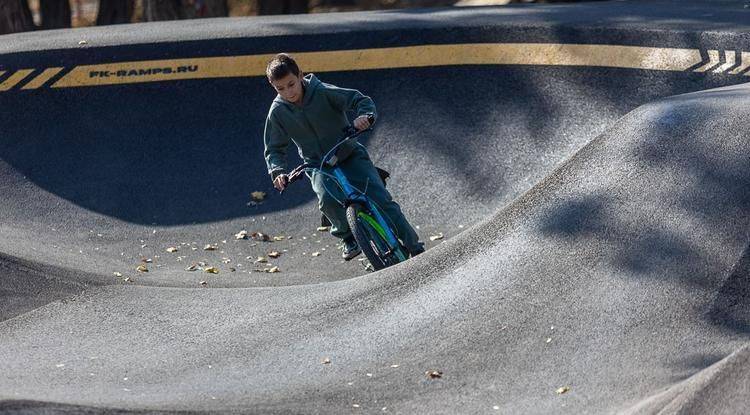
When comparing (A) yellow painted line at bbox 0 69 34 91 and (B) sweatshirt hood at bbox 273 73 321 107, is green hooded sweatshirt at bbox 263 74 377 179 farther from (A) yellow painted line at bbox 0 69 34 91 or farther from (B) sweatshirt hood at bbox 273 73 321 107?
(A) yellow painted line at bbox 0 69 34 91

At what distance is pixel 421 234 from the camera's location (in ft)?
32.4

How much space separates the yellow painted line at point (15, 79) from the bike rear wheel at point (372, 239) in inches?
223

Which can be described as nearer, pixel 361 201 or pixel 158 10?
pixel 361 201

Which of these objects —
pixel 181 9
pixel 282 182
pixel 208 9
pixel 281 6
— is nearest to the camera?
pixel 282 182

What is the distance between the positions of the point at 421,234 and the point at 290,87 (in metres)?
2.30

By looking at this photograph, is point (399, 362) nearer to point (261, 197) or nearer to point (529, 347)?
point (529, 347)

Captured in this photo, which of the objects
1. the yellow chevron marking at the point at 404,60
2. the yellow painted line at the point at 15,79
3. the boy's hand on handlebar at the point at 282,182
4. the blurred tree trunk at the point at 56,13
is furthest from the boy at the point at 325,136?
the blurred tree trunk at the point at 56,13

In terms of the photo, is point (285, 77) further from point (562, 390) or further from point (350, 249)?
point (562, 390)

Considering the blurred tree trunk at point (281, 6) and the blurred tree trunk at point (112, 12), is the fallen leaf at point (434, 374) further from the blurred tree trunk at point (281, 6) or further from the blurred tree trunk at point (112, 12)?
the blurred tree trunk at point (281, 6)

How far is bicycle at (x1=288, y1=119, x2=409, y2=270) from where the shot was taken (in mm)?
8016

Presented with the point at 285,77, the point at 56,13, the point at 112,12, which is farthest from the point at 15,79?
the point at 56,13

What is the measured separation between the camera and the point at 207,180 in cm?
1114

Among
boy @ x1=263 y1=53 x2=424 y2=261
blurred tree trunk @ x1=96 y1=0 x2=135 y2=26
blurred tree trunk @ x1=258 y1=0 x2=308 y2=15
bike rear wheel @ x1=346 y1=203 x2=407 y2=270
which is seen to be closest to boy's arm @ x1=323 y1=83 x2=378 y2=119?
boy @ x1=263 y1=53 x2=424 y2=261

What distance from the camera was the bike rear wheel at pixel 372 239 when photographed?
8008 mm
